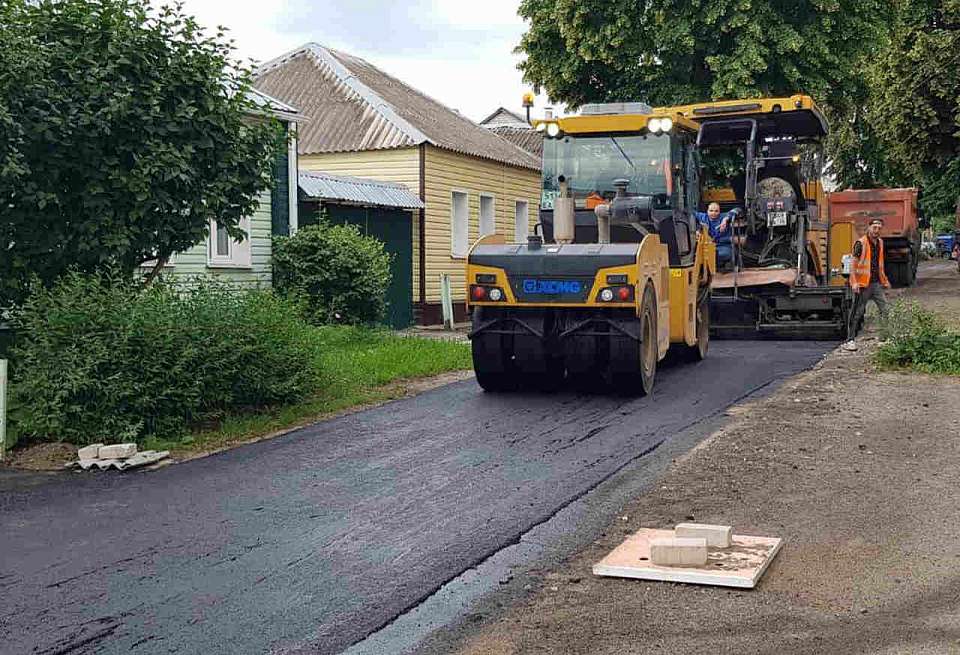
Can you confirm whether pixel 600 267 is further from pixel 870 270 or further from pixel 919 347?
pixel 870 270

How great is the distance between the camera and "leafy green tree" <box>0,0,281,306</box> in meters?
9.94

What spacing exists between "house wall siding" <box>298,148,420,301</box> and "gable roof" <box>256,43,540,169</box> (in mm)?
177

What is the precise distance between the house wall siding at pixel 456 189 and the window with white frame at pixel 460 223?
0.56 feet

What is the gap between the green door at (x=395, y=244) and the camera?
846 inches

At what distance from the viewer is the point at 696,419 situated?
10.3m

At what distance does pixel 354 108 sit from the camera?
24641mm

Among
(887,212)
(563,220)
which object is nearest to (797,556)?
(563,220)

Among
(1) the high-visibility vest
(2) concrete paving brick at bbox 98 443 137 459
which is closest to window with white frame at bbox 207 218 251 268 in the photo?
(1) the high-visibility vest

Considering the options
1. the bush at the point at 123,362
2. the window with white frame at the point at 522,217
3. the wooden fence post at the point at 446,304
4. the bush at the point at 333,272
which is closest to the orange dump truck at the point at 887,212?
the window with white frame at the point at 522,217

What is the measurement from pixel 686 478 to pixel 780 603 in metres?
2.57

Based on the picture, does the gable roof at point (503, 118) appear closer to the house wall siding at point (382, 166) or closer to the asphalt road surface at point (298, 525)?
the house wall siding at point (382, 166)

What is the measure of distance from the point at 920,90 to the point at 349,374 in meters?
26.0

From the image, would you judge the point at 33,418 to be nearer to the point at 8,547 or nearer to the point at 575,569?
the point at 8,547

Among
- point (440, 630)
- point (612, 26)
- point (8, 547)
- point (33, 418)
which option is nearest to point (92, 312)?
point (33, 418)
